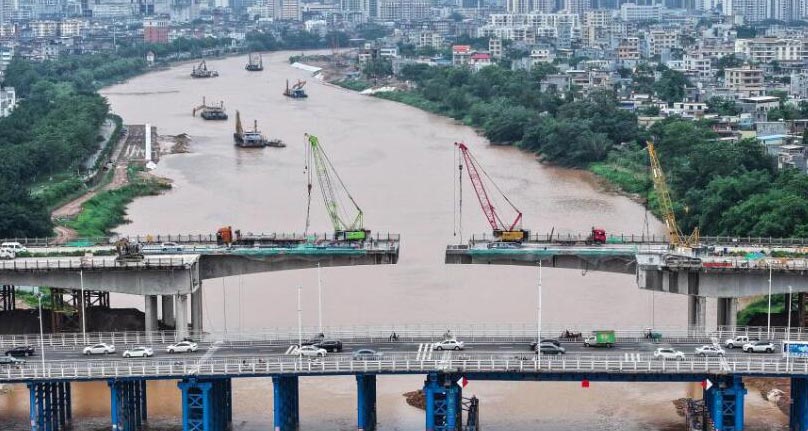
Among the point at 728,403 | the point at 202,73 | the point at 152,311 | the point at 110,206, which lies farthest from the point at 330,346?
the point at 202,73

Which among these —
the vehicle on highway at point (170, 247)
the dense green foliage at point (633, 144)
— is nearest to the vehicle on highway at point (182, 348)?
the vehicle on highway at point (170, 247)

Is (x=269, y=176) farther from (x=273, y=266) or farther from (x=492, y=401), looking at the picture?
(x=492, y=401)

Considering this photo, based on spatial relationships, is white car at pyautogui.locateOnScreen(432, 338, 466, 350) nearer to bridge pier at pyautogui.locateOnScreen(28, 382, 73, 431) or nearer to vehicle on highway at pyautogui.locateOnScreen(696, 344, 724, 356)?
vehicle on highway at pyautogui.locateOnScreen(696, 344, 724, 356)

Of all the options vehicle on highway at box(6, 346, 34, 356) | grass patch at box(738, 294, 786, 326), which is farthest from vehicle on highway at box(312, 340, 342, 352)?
grass patch at box(738, 294, 786, 326)

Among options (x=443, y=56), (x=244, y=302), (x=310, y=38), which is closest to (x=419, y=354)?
(x=244, y=302)

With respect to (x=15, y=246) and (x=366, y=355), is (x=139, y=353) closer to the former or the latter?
(x=366, y=355)

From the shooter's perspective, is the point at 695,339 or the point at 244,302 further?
the point at 244,302
